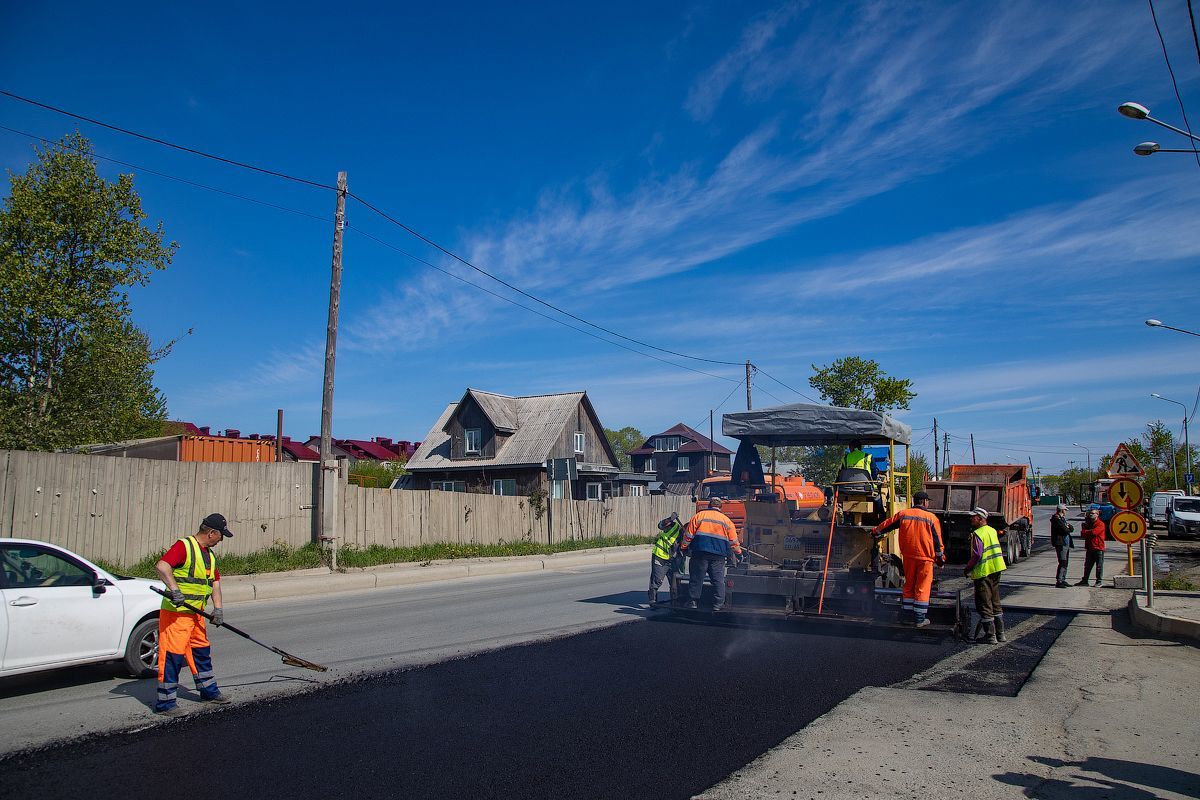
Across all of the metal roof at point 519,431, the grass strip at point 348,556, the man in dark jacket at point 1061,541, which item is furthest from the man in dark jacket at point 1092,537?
the metal roof at point 519,431

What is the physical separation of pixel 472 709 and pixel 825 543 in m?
5.85

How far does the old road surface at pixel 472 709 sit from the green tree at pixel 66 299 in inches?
337

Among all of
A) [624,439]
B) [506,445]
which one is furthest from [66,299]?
[624,439]

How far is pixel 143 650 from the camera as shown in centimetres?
780

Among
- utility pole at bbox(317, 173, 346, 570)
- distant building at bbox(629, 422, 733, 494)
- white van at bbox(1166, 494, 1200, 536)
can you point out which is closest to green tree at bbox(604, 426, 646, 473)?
distant building at bbox(629, 422, 733, 494)

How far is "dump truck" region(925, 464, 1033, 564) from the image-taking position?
19672mm

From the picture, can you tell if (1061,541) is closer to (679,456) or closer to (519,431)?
(519,431)

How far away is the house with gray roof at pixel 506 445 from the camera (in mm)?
41906

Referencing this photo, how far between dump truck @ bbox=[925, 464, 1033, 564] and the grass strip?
35.8 feet

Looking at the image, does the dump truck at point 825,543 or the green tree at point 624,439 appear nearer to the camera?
the dump truck at point 825,543

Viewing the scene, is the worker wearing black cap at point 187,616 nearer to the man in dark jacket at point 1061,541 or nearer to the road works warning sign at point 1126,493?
the road works warning sign at point 1126,493

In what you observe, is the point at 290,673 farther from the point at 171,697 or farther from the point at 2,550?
the point at 2,550

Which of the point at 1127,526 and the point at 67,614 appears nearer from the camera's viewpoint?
the point at 67,614

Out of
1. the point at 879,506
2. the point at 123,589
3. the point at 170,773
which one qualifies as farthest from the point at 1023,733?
the point at 123,589
